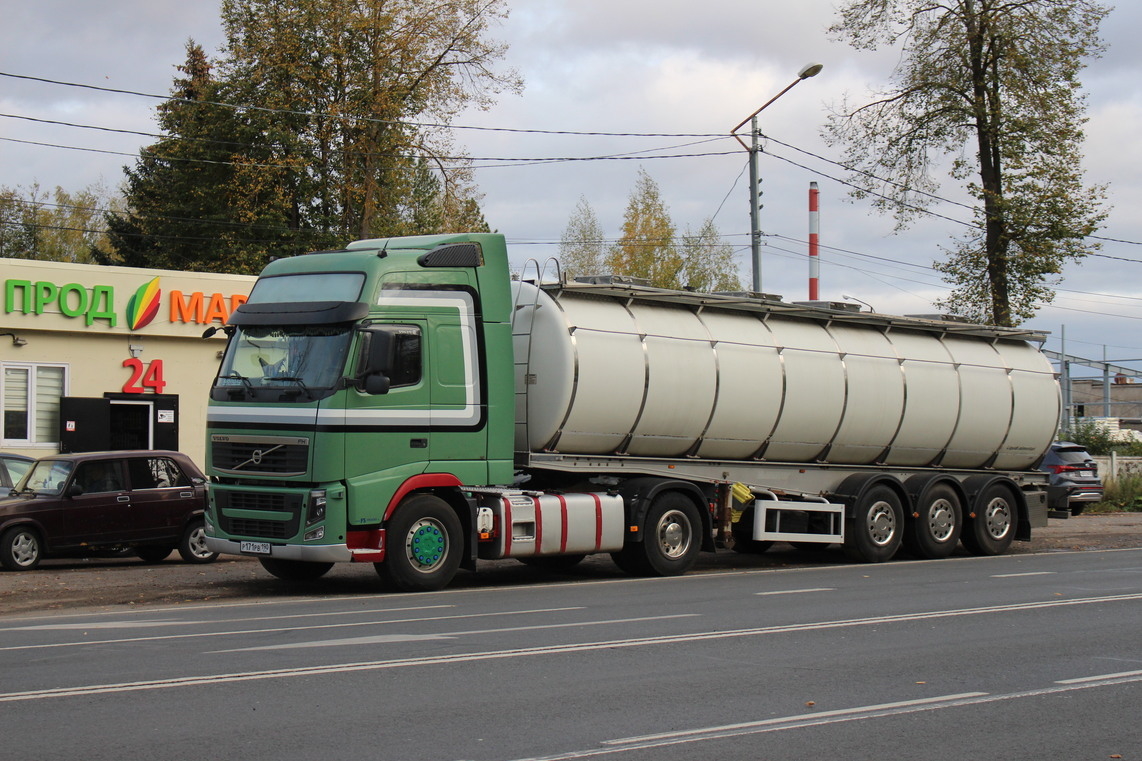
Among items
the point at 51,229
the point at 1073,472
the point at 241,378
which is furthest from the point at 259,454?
the point at 51,229

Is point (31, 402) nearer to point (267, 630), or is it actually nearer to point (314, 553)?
point (314, 553)

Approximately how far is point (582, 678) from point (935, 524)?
1270cm

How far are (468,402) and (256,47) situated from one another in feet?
93.0

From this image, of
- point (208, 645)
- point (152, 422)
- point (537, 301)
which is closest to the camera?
point (208, 645)

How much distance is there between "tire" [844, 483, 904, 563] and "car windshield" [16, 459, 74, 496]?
35.8ft

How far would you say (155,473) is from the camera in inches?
715

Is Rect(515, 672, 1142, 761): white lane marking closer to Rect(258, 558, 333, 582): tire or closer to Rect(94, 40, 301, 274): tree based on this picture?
Rect(258, 558, 333, 582): tire

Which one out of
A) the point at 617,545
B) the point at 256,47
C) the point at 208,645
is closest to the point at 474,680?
the point at 208,645

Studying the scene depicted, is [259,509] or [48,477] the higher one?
[48,477]

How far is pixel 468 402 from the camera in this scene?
14820 mm

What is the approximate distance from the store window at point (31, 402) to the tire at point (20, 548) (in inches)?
371

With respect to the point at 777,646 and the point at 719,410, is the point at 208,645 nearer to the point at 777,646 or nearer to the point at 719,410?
the point at 777,646

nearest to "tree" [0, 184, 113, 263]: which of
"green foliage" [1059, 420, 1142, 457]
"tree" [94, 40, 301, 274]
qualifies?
"tree" [94, 40, 301, 274]

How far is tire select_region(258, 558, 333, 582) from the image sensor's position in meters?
15.4
